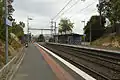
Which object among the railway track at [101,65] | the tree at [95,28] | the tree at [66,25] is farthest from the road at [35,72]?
the tree at [66,25]

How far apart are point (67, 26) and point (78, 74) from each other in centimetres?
13413

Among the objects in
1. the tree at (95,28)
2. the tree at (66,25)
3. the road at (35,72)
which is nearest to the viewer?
the road at (35,72)

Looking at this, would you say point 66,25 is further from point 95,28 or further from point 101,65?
point 101,65

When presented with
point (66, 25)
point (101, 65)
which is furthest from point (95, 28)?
point (101, 65)

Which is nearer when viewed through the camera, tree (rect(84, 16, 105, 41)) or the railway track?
the railway track

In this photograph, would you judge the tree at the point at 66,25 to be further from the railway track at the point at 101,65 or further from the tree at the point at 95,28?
the railway track at the point at 101,65

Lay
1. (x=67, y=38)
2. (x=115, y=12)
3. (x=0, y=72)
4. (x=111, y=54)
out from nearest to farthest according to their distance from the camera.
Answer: (x=0, y=72)
(x=111, y=54)
(x=115, y=12)
(x=67, y=38)

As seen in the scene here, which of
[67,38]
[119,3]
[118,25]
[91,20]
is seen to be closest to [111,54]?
[119,3]

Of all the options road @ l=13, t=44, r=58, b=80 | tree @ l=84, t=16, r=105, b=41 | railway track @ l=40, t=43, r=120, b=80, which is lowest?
railway track @ l=40, t=43, r=120, b=80

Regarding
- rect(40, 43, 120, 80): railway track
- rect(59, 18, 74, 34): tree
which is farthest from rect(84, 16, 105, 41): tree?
rect(40, 43, 120, 80): railway track

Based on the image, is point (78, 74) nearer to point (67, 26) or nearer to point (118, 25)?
point (118, 25)

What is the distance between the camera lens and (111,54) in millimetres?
31984

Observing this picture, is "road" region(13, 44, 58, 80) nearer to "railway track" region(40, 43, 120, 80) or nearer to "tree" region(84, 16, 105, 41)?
"railway track" region(40, 43, 120, 80)

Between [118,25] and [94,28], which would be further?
[94,28]
